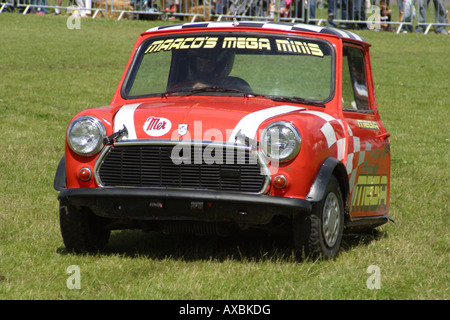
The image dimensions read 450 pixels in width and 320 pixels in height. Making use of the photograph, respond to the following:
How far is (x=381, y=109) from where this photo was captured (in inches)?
605

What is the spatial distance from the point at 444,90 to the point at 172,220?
13163 mm

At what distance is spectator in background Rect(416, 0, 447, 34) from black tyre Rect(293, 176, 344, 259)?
2154cm

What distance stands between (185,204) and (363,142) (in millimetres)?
1736

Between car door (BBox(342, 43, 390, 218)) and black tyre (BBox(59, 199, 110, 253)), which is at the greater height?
car door (BBox(342, 43, 390, 218))

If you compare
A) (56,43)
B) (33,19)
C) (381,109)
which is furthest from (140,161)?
(33,19)

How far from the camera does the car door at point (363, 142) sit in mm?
5996

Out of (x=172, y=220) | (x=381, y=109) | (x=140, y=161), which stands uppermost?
(x=140, y=161)

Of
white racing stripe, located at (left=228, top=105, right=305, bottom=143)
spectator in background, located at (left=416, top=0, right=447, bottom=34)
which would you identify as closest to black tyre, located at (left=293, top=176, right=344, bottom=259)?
white racing stripe, located at (left=228, top=105, right=305, bottom=143)

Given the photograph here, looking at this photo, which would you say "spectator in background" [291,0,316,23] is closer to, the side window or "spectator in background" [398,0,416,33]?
"spectator in background" [398,0,416,33]

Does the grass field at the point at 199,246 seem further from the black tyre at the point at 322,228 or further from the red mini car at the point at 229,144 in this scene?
the red mini car at the point at 229,144

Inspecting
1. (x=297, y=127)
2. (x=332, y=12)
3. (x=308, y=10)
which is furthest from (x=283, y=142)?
(x=332, y=12)

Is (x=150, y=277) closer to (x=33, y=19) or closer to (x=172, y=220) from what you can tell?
(x=172, y=220)

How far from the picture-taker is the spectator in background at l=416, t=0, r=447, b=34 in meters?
25.9

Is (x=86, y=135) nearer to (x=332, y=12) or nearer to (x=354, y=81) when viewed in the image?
(x=354, y=81)
